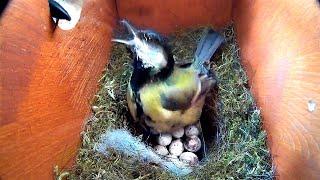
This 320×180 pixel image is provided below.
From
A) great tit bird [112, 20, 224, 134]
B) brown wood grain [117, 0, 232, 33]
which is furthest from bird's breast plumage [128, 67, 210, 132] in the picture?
brown wood grain [117, 0, 232, 33]

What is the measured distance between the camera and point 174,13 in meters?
1.81

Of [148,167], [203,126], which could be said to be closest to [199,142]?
[203,126]

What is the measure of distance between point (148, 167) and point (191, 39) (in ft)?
1.77

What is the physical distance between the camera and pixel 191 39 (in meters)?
1.84

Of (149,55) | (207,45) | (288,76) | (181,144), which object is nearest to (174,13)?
(207,45)

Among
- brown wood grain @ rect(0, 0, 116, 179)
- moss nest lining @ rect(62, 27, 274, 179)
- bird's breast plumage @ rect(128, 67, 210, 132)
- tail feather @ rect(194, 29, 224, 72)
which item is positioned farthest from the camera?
tail feather @ rect(194, 29, 224, 72)

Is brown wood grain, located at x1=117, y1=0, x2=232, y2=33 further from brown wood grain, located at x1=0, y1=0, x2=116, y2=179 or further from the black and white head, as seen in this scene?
the black and white head

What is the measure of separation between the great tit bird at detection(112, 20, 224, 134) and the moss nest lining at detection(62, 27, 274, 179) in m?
0.07

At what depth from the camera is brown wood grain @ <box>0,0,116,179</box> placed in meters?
1.22

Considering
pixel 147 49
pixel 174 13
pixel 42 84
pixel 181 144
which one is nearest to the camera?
pixel 42 84

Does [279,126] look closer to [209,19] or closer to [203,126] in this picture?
[203,126]

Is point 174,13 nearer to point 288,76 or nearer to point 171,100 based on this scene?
point 171,100

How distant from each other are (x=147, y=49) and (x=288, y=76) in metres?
0.42

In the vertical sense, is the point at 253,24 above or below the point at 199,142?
above
